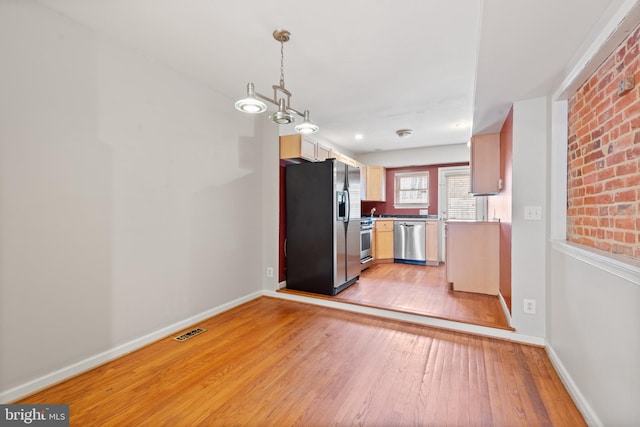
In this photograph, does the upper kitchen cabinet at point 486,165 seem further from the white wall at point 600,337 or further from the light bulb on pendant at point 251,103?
the light bulb on pendant at point 251,103

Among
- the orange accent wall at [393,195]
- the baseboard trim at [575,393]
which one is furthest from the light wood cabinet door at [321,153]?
the baseboard trim at [575,393]

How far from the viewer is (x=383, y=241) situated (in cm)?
566

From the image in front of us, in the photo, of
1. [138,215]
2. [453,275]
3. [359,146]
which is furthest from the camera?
[359,146]

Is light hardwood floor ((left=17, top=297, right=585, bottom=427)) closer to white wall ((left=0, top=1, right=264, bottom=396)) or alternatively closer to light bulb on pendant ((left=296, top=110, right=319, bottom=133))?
white wall ((left=0, top=1, right=264, bottom=396))

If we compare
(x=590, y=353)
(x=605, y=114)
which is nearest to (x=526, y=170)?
(x=605, y=114)

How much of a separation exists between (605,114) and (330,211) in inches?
98.7

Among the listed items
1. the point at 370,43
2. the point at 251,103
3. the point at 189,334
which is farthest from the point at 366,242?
the point at 251,103

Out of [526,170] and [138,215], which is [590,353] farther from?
[138,215]

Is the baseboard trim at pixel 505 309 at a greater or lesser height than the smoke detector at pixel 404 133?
lesser

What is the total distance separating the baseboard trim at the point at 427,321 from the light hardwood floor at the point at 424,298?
0.04 m

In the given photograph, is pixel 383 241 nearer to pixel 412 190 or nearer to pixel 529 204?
pixel 412 190

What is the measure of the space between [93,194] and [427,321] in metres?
3.17

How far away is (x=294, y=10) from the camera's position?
5.94 ft

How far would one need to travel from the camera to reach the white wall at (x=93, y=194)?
1.66m
